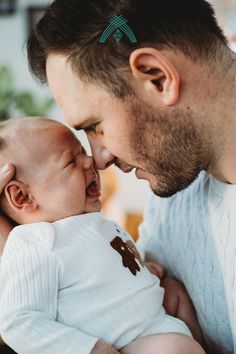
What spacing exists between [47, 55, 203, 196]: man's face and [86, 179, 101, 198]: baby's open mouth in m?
0.07

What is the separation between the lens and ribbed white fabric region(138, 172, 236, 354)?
1318 millimetres

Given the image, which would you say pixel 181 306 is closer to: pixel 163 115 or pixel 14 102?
pixel 163 115

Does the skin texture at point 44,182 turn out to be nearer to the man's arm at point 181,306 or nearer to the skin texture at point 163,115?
the skin texture at point 163,115

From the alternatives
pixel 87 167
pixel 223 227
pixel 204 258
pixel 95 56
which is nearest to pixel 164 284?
pixel 204 258

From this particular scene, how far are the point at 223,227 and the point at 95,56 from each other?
55 cm

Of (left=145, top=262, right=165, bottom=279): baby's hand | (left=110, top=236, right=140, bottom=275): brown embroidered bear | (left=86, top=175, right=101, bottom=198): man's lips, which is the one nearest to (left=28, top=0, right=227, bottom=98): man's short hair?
(left=86, top=175, right=101, bottom=198): man's lips

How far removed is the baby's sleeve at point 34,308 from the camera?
43.9 inches

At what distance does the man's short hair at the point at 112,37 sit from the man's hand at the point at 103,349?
0.58m

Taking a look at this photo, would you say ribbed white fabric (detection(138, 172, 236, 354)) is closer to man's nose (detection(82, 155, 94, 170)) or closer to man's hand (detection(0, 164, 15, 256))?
man's nose (detection(82, 155, 94, 170))

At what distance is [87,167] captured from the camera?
1357 millimetres

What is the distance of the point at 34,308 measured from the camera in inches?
44.4

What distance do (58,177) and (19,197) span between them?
113mm

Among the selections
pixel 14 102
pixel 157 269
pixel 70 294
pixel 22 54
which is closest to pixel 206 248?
pixel 157 269

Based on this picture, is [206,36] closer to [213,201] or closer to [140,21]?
[140,21]
